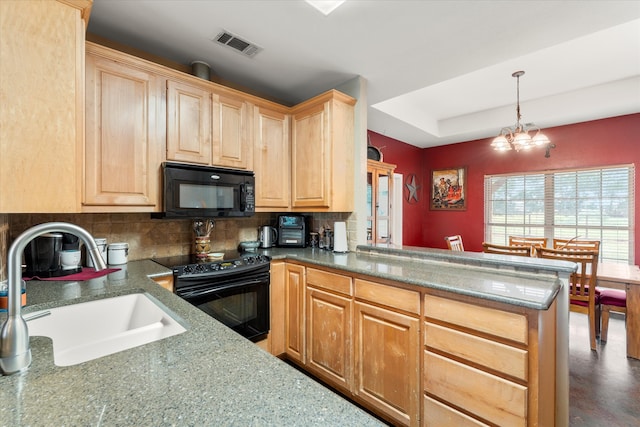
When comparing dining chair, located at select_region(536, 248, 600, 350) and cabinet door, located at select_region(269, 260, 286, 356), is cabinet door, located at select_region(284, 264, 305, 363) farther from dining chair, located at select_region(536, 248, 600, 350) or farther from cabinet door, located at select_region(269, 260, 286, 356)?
dining chair, located at select_region(536, 248, 600, 350)

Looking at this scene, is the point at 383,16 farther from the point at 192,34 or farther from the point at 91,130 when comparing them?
the point at 91,130

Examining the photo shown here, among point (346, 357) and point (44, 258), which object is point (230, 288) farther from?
point (44, 258)

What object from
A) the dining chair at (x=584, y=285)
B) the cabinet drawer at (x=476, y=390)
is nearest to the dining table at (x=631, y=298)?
the dining chair at (x=584, y=285)

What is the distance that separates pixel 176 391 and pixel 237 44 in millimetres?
2235

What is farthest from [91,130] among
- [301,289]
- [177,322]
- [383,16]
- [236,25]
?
[383,16]

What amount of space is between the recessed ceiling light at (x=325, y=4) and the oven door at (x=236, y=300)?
1814 mm

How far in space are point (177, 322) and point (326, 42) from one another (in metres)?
1.99

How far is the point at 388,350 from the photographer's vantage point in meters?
1.74

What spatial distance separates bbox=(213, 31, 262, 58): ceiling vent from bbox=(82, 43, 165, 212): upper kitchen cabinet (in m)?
0.52

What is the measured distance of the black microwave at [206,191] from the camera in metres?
2.06

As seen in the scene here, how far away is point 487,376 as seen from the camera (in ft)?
4.45

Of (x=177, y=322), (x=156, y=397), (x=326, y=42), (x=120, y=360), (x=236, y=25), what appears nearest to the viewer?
(x=156, y=397)

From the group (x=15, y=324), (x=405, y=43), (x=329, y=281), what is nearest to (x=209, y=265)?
(x=329, y=281)

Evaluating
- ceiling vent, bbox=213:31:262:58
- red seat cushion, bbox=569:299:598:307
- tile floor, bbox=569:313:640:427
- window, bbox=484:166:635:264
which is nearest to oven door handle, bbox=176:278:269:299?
ceiling vent, bbox=213:31:262:58
